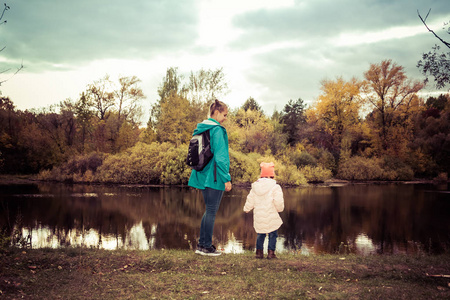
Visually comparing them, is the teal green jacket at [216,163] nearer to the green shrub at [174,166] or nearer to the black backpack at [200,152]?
the black backpack at [200,152]

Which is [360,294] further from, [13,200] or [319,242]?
[13,200]

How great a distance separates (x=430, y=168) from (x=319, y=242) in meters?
32.8

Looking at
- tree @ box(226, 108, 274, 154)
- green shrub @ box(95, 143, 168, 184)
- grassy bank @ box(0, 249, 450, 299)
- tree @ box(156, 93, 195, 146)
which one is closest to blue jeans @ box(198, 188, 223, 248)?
grassy bank @ box(0, 249, 450, 299)

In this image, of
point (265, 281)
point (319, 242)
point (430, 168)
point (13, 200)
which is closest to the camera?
point (265, 281)

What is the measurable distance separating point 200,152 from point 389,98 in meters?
38.6

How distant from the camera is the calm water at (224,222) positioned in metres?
10.5

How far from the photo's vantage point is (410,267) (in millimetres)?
5812

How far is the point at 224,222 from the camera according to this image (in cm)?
1380

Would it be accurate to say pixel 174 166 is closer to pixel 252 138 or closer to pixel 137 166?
pixel 137 166

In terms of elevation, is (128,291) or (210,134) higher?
(210,134)

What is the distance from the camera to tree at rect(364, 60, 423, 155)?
38.9 m

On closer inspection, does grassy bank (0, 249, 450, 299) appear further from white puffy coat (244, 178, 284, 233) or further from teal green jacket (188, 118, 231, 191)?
teal green jacket (188, 118, 231, 191)

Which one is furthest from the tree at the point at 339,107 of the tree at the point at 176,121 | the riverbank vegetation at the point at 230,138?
the tree at the point at 176,121

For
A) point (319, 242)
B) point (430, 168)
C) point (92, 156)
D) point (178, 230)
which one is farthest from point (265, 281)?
point (430, 168)
